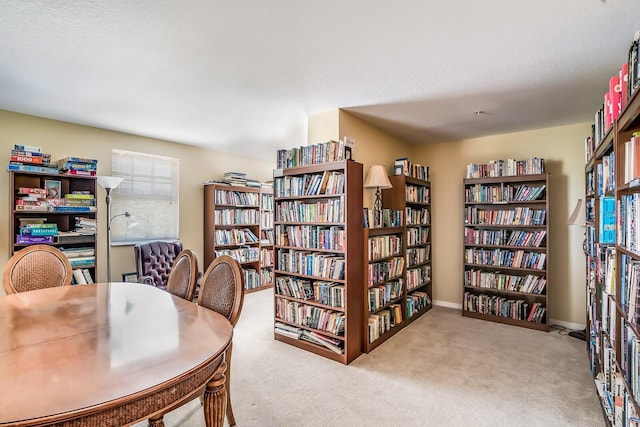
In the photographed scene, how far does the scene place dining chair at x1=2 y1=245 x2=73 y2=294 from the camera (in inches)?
92.6

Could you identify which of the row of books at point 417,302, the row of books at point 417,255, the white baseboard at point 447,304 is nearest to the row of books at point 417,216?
the row of books at point 417,255

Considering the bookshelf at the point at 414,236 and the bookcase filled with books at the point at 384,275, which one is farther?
the bookshelf at the point at 414,236

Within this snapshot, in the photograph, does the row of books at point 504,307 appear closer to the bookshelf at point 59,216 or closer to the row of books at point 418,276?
the row of books at point 418,276

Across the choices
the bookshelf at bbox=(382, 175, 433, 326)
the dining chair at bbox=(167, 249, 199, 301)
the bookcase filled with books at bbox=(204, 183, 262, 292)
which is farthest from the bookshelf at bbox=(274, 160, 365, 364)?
the bookcase filled with books at bbox=(204, 183, 262, 292)

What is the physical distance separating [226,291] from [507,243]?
Answer: 3.67 meters

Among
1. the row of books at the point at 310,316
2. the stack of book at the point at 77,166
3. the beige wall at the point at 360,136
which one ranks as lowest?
the row of books at the point at 310,316

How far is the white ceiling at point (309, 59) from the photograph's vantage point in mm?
1707

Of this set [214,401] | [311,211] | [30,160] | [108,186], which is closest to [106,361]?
[214,401]

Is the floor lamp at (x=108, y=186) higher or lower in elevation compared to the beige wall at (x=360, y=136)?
lower

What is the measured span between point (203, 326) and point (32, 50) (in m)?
2.24

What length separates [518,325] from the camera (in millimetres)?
3807

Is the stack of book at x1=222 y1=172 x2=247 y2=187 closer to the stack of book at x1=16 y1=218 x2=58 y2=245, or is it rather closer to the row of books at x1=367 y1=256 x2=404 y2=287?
the stack of book at x1=16 y1=218 x2=58 y2=245

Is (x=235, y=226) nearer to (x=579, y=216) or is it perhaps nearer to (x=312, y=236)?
(x=312, y=236)

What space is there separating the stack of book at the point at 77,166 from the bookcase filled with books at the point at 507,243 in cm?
468
